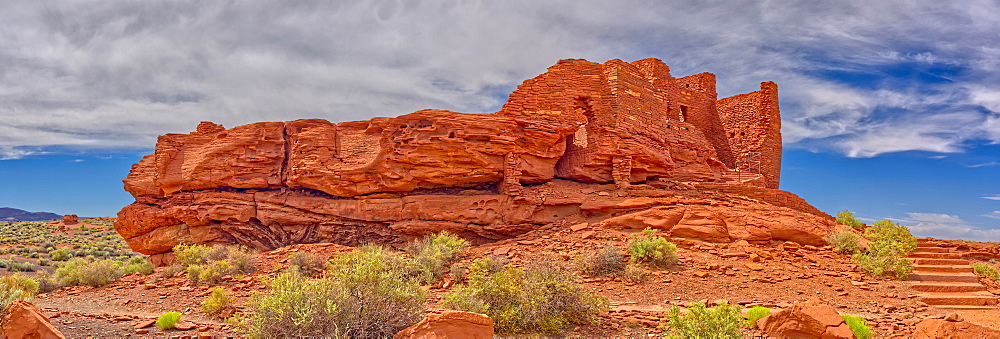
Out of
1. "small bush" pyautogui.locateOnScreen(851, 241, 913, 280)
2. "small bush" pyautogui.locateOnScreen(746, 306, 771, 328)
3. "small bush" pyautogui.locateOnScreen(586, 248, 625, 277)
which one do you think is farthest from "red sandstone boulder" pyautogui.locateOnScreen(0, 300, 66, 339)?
"small bush" pyautogui.locateOnScreen(851, 241, 913, 280)

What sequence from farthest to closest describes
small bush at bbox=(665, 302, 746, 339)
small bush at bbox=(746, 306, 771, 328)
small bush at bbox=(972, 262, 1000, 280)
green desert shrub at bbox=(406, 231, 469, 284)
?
small bush at bbox=(972, 262, 1000, 280), green desert shrub at bbox=(406, 231, 469, 284), small bush at bbox=(746, 306, 771, 328), small bush at bbox=(665, 302, 746, 339)

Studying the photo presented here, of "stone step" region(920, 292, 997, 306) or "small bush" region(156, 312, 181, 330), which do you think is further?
"stone step" region(920, 292, 997, 306)

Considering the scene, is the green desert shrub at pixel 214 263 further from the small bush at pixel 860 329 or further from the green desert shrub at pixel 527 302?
the small bush at pixel 860 329

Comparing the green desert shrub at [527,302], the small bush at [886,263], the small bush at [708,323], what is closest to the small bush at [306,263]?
the green desert shrub at [527,302]

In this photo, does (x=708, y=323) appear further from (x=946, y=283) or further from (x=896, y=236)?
(x=896, y=236)

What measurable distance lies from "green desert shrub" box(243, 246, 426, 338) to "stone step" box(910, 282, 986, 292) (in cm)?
1205

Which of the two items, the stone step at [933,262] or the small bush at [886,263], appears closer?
the small bush at [886,263]

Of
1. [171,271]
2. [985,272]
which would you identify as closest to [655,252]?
[985,272]

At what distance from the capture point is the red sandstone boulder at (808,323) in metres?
7.26

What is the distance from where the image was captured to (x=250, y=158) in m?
19.4

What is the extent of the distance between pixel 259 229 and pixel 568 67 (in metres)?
13.2

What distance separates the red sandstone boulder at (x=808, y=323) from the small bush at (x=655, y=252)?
16.6 feet

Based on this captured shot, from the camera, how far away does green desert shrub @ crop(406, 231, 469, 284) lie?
1308cm

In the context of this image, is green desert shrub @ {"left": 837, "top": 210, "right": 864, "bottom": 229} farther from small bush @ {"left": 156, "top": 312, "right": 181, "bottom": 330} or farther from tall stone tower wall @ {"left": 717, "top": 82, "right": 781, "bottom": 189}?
small bush @ {"left": 156, "top": 312, "right": 181, "bottom": 330}
